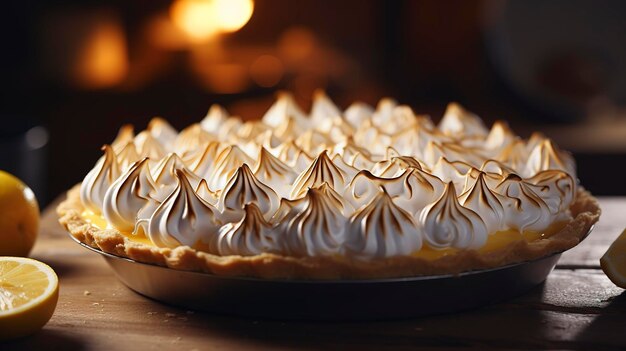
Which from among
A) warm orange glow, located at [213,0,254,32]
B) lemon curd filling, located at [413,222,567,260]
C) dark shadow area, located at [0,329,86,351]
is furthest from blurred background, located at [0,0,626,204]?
dark shadow area, located at [0,329,86,351]

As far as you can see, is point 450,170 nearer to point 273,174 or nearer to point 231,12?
point 273,174

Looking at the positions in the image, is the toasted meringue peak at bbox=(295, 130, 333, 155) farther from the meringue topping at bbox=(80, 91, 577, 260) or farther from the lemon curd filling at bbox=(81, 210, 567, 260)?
the lemon curd filling at bbox=(81, 210, 567, 260)

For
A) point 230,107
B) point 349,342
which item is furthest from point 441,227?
point 230,107

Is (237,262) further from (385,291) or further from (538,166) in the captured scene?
(538,166)

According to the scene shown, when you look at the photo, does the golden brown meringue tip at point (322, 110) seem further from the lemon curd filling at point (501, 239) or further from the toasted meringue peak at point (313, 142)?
the lemon curd filling at point (501, 239)

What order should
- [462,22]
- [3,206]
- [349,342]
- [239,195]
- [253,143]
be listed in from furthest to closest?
[462,22] → [253,143] → [3,206] → [239,195] → [349,342]

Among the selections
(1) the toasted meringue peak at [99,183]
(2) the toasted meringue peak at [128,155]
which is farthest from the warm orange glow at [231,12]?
(1) the toasted meringue peak at [99,183]

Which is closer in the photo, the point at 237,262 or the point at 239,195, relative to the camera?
the point at 237,262
